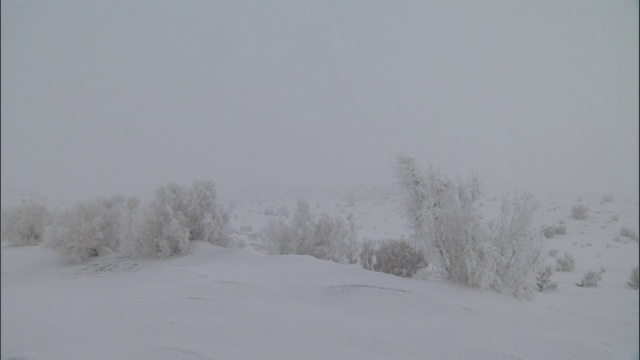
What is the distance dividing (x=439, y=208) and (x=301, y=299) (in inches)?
78.1

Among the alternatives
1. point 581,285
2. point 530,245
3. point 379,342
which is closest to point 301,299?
point 379,342

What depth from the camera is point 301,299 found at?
347 cm

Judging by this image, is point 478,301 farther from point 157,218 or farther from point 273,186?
point 273,186

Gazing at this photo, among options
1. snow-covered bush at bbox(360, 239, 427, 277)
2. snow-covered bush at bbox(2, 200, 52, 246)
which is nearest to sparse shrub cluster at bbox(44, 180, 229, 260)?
snow-covered bush at bbox(2, 200, 52, 246)

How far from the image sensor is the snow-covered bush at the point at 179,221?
5.87 metres

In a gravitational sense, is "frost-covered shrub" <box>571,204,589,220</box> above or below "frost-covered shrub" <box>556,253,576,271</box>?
above

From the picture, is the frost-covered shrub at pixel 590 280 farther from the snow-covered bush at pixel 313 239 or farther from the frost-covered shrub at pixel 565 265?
the snow-covered bush at pixel 313 239

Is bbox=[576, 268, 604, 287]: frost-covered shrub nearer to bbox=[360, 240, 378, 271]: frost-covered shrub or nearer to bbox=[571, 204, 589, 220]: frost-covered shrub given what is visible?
bbox=[360, 240, 378, 271]: frost-covered shrub

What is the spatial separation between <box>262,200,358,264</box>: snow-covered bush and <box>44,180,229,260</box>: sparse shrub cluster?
1071 mm

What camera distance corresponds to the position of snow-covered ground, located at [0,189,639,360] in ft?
8.08

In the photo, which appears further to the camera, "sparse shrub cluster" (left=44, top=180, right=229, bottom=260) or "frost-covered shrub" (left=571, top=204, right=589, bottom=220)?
"frost-covered shrub" (left=571, top=204, right=589, bottom=220)

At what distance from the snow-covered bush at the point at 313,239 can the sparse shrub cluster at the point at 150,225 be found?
107 cm

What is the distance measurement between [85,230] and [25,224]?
10.9 feet

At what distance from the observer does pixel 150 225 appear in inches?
235
